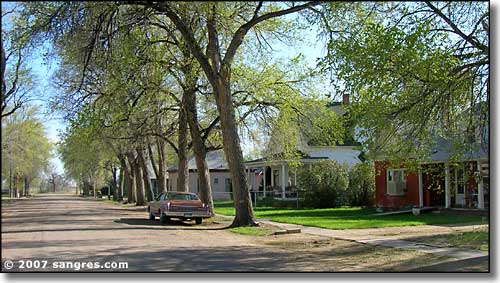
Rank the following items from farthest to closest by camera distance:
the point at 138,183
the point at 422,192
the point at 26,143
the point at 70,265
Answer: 1. the point at 138,183
2. the point at 26,143
3. the point at 422,192
4. the point at 70,265

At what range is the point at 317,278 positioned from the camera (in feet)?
33.3

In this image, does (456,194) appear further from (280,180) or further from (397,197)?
(280,180)

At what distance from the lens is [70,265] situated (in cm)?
1070

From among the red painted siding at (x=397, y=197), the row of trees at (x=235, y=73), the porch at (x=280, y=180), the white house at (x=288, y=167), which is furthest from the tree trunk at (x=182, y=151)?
the red painted siding at (x=397, y=197)

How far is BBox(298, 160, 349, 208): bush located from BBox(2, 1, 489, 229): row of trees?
7540 millimetres

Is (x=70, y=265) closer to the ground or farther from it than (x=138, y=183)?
closer to the ground

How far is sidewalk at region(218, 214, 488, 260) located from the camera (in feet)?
44.6

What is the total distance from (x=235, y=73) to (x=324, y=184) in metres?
12.6

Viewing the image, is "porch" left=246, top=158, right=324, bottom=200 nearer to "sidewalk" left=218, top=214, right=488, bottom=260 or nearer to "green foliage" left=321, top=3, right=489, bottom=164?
"sidewalk" left=218, top=214, right=488, bottom=260

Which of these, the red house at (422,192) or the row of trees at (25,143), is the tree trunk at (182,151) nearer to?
the row of trees at (25,143)

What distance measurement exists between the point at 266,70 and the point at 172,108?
5.53 m

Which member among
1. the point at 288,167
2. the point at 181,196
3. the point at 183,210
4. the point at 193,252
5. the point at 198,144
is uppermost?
the point at 198,144

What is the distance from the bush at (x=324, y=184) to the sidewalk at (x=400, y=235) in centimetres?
1287

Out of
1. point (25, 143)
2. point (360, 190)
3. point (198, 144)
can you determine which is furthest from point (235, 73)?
point (25, 143)
